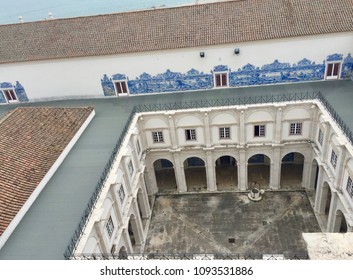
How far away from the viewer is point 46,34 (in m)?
32.0

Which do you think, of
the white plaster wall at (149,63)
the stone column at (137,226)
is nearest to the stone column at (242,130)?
the white plaster wall at (149,63)

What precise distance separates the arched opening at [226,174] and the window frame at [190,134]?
601 centimetres

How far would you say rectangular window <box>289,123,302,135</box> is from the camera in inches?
1135

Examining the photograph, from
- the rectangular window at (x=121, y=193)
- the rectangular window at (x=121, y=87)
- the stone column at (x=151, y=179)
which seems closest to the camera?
the rectangular window at (x=121, y=193)

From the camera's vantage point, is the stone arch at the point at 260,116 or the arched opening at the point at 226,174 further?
the arched opening at the point at 226,174

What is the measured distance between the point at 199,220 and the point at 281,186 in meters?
8.66

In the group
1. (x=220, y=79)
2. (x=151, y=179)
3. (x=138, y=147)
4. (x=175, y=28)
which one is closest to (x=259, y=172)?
(x=220, y=79)

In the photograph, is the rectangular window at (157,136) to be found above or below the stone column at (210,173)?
above

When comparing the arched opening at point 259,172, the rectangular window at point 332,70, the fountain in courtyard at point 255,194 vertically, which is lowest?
the fountain in courtyard at point 255,194

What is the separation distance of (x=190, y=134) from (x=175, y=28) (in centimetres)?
939

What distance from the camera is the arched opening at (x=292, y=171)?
106 feet

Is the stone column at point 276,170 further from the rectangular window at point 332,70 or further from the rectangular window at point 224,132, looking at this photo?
the rectangular window at point 332,70

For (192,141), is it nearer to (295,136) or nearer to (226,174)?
(226,174)

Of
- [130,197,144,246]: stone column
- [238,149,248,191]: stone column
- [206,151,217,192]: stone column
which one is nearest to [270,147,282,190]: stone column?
[238,149,248,191]: stone column
